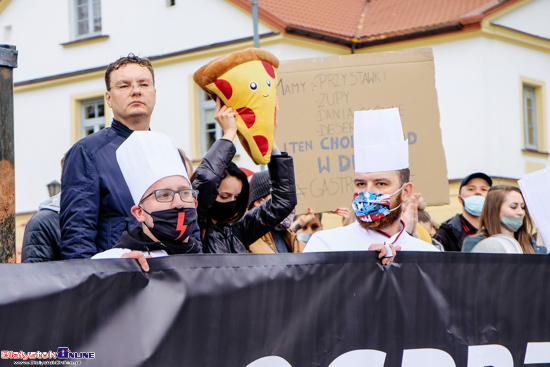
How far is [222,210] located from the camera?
4.85 metres

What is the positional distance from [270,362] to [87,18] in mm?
23685

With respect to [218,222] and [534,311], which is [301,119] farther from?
[534,311]

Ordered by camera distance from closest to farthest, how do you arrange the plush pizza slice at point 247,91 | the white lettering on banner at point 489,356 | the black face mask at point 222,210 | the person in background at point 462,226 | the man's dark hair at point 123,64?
the white lettering on banner at point 489,356 < the man's dark hair at point 123,64 < the plush pizza slice at point 247,91 < the black face mask at point 222,210 < the person in background at point 462,226

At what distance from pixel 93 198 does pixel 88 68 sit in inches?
872

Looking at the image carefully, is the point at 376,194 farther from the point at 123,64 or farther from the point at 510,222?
the point at 510,222

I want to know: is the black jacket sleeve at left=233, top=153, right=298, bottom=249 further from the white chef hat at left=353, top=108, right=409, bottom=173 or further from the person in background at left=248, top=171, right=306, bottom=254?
the person in background at left=248, top=171, right=306, bottom=254

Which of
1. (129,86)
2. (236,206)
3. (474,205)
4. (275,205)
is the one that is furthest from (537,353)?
(474,205)

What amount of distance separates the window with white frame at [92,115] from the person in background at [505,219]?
20.1 m

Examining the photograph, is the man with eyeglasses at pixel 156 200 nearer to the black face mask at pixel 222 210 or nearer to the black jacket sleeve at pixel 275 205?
the black face mask at pixel 222 210

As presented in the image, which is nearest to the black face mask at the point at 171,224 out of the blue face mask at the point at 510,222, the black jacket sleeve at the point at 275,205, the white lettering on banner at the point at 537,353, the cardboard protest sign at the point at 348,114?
the black jacket sleeve at the point at 275,205

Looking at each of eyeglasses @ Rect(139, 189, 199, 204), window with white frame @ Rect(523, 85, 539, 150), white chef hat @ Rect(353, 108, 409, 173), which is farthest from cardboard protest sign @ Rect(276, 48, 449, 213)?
window with white frame @ Rect(523, 85, 539, 150)

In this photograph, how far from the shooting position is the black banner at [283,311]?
10.0 ft

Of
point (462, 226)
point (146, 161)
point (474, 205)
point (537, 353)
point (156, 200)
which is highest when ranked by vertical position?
point (146, 161)

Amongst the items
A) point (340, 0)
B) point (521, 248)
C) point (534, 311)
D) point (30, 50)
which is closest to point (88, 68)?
point (30, 50)
